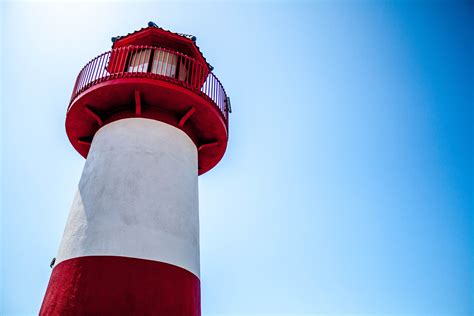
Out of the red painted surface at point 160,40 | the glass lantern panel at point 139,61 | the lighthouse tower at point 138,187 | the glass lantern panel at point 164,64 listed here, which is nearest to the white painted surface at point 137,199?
the lighthouse tower at point 138,187

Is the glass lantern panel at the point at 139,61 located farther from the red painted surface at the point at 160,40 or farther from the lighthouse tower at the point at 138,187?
the red painted surface at the point at 160,40

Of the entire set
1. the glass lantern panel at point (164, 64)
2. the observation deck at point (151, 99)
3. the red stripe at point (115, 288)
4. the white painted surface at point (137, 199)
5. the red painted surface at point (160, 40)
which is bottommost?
the red stripe at point (115, 288)

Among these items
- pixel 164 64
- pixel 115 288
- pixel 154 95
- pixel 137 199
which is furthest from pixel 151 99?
pixel 115 288

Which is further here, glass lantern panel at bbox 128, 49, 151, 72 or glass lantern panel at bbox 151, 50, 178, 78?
glass lantern panel at bbox 128, 49, 151, 72

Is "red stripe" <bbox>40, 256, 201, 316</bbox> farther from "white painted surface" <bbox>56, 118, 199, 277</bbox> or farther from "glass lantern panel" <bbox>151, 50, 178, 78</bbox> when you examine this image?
"glass lantern panel" <bbox>151, 50, 178, 78</bbox>

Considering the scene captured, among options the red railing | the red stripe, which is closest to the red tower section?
the red railing

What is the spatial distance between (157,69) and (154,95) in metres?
1.70

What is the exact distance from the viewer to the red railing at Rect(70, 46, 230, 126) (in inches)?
359

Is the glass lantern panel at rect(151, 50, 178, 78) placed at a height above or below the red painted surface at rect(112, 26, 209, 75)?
below

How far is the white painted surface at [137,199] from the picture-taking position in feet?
22.5

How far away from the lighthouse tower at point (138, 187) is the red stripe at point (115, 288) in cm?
2

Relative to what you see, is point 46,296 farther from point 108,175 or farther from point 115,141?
point 115,141

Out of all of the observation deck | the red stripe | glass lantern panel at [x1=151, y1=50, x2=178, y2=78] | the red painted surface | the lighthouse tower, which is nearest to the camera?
the red stripe

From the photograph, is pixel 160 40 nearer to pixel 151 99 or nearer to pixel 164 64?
pixel 164 64
